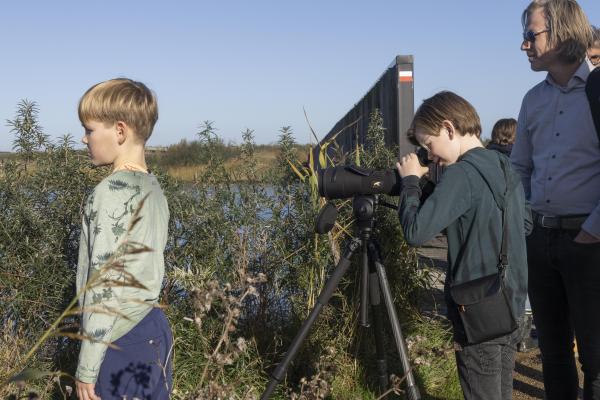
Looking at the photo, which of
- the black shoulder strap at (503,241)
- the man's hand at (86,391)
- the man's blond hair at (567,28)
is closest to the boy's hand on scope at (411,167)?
the black shoulder strap at (503,241)

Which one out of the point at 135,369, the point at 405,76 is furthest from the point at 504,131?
the point at 135,369

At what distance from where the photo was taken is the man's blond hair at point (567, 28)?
9.31 feet

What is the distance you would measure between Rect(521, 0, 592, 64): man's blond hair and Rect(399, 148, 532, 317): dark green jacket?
572 millimetres

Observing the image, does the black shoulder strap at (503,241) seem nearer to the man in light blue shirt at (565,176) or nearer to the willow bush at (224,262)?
the man in light blue shirt at (565,176)

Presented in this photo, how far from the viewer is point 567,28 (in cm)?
284

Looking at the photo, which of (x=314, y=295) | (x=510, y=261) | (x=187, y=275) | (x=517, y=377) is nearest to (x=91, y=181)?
(x=187, y=275)

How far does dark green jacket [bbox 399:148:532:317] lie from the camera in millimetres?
2500

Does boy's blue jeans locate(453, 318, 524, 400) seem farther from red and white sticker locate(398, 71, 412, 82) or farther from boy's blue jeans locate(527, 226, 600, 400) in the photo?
red and white sticker locate(398, 71, 412, 82)

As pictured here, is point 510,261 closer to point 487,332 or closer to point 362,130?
point 487,332

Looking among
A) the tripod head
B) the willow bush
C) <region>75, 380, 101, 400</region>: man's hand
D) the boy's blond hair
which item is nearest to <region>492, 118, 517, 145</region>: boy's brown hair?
the willow bush

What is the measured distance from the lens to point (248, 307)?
3945 mm

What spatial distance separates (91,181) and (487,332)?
7.12 feet

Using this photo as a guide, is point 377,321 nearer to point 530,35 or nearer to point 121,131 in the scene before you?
point 530,35

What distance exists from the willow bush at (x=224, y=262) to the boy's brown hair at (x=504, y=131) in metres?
1.20
